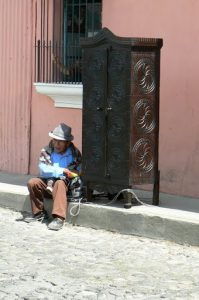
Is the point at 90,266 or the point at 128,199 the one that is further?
the point at 128,199

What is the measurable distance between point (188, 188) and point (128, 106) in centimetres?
145

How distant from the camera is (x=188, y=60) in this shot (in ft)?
25.7

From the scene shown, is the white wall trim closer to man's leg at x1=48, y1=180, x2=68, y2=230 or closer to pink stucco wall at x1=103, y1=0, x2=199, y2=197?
pink stucco wall at x1=103, y1=0, x2=199, y2=197

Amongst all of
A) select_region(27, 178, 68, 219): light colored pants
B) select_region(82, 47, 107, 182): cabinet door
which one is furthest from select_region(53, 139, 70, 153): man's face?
select_region(27, 178, 68, 219): light colored pants

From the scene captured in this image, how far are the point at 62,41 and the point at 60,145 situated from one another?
2.27m

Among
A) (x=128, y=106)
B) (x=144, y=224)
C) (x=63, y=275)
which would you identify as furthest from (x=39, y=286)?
(x=128, y=106)

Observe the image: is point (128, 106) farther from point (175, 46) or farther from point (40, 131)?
point (40, 131)

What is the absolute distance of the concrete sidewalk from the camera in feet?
21.9

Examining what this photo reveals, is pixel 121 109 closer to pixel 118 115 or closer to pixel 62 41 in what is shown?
pixel 118 115

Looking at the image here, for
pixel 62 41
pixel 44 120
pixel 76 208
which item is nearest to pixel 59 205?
pixel 76 208

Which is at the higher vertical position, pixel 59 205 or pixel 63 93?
pixel 63 93

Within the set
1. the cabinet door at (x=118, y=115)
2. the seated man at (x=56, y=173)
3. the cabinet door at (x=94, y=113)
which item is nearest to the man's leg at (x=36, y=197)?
the seated man at (x=56, y=173)

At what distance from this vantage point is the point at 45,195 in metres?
7.75

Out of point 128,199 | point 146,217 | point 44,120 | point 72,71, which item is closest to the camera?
point 146,217
